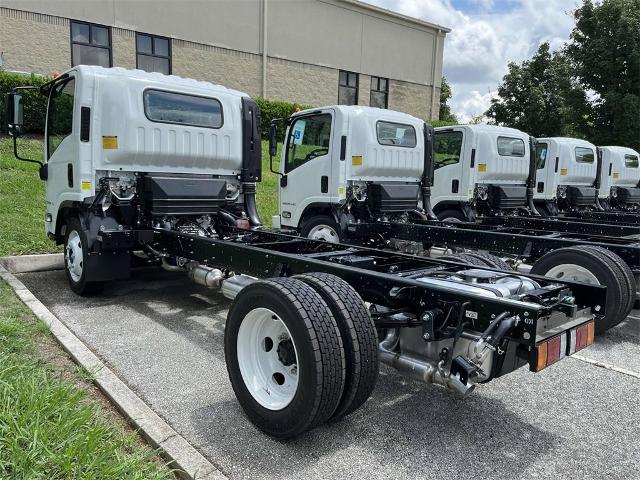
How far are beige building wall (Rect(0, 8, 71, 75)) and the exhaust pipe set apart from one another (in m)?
15.5

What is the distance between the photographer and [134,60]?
17.2 meters

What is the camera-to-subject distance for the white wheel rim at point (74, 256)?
20.8 feet

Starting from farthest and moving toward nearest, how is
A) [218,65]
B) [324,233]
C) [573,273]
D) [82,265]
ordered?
[218,65] < [324,233] < [82,265] < [573,273]

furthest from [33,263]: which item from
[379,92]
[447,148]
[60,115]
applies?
[379,92]

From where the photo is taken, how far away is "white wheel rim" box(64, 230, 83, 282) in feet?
20.8

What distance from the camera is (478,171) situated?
1023 cm

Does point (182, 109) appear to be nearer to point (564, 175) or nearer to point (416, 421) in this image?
point (416, 421)

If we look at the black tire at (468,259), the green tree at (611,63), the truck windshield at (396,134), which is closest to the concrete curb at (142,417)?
the black tire at (468,259)

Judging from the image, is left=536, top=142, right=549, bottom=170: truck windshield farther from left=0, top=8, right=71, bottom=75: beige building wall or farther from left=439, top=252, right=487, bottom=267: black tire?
left=0, top=8, right=71, bottom=75: beige building wall

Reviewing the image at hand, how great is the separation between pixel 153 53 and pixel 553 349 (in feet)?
57.0

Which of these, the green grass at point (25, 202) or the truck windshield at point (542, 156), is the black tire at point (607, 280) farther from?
the truck windshield at point (542, 156)

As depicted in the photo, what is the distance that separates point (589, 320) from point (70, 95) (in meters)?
5.86

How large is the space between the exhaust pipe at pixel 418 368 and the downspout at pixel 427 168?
5747mm

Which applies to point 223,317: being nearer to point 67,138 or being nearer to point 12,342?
point 12,342
